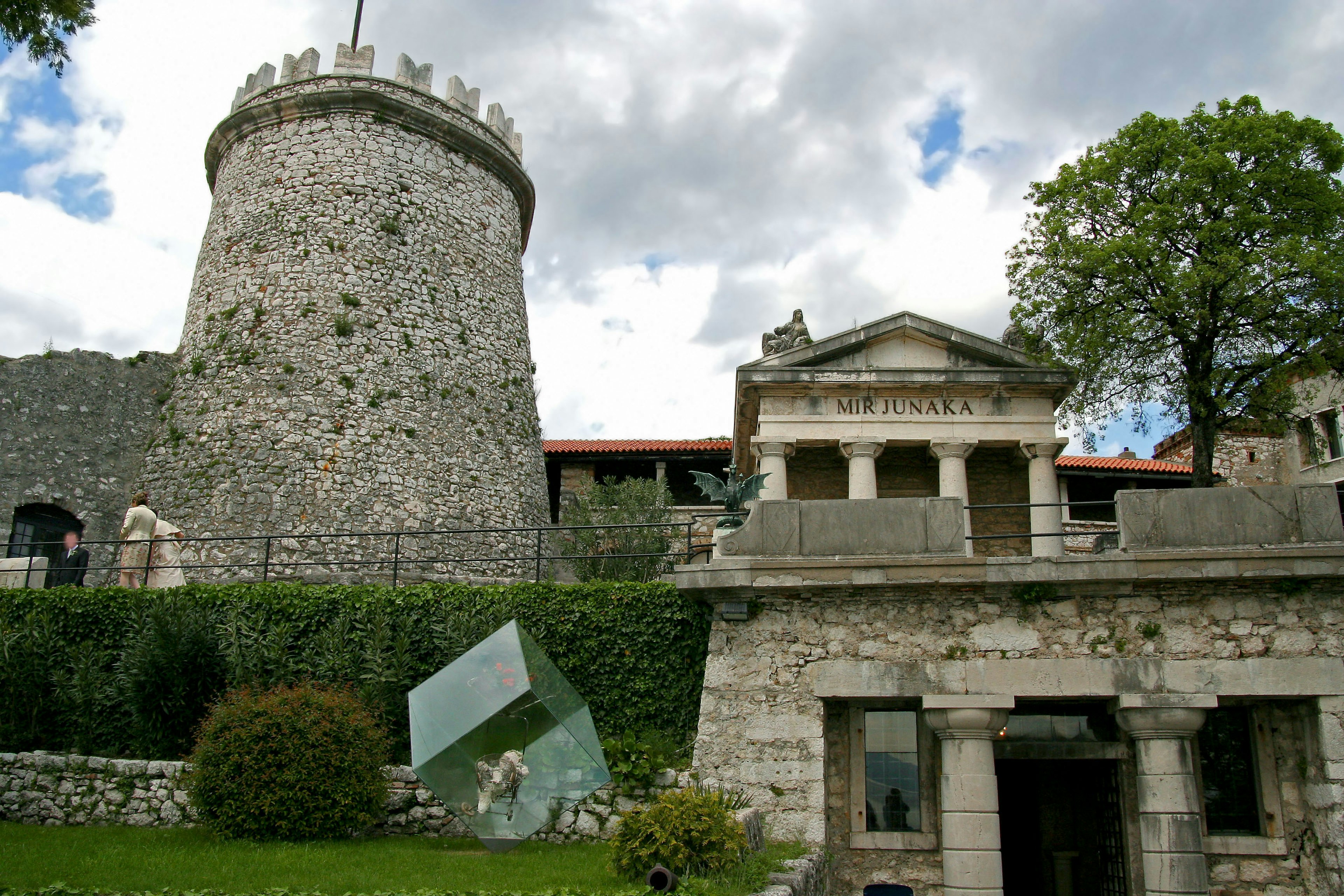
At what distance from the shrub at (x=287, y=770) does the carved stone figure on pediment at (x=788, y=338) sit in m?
11.5

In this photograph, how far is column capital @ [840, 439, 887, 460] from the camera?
1838 centimetres

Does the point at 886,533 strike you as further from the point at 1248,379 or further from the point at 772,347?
the point at 772,347

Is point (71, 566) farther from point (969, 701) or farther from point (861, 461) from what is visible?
point (969, 701)

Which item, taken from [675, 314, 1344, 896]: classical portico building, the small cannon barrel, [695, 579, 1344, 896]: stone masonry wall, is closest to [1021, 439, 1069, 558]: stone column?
[675, 314, 1344, 896]: classical portico building

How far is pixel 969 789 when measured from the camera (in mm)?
9961

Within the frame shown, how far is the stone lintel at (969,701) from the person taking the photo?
10.0 metres

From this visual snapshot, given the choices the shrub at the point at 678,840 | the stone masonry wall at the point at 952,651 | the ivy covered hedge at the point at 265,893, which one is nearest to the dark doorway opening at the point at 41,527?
the ivy covered hedge at the point at 265,893

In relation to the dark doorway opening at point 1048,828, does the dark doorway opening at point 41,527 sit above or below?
above

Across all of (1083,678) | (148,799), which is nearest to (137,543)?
(148,799)

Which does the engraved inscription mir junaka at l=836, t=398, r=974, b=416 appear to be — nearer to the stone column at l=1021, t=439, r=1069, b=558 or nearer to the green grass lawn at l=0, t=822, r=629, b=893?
the stone column at l=1021, t=439, r=1069, b=558

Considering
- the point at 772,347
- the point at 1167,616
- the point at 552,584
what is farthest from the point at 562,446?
the point at 1167,616

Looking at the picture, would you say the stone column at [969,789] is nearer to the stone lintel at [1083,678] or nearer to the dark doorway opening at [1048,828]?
the stone lintel at [1083,678]

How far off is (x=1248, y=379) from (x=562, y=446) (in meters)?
16.5

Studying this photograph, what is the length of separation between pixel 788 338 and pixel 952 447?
385cm
